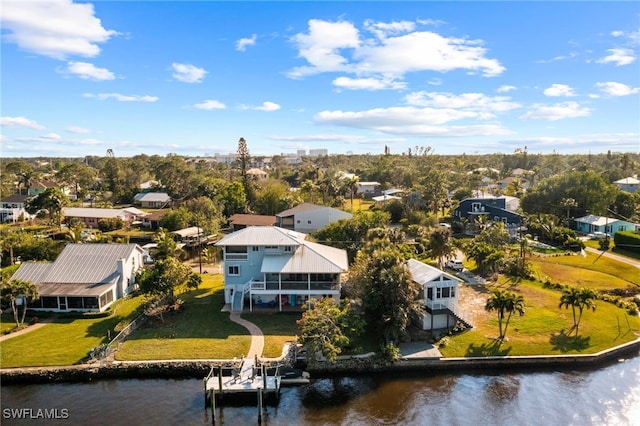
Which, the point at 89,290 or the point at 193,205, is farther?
the point at 193,205

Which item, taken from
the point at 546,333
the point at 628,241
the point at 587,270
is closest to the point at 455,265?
the point at 587,270

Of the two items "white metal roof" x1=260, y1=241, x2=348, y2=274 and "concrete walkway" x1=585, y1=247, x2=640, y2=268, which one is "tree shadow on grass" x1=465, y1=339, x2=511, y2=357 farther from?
"concrete walkway" x1=585, y1=247, x2=640, y2=268

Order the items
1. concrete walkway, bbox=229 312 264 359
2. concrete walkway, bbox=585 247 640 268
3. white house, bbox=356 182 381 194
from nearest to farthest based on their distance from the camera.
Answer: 1. concrete walkway, bbox=229 312 264 359
2. concrete walkway, bbox=585 247 640 268
3. white house, bbox=356 182 381 194

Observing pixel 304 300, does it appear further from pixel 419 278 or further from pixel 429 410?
pixel 429 410

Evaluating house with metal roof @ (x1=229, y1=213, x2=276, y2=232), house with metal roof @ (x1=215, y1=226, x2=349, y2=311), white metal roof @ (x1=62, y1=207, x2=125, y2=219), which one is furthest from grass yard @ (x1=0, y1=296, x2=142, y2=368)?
white metal roof @ (x1=62, y1=207, x2=125, y2=219)

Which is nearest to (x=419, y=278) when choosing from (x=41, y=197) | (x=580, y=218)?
(x=580, y=218)
